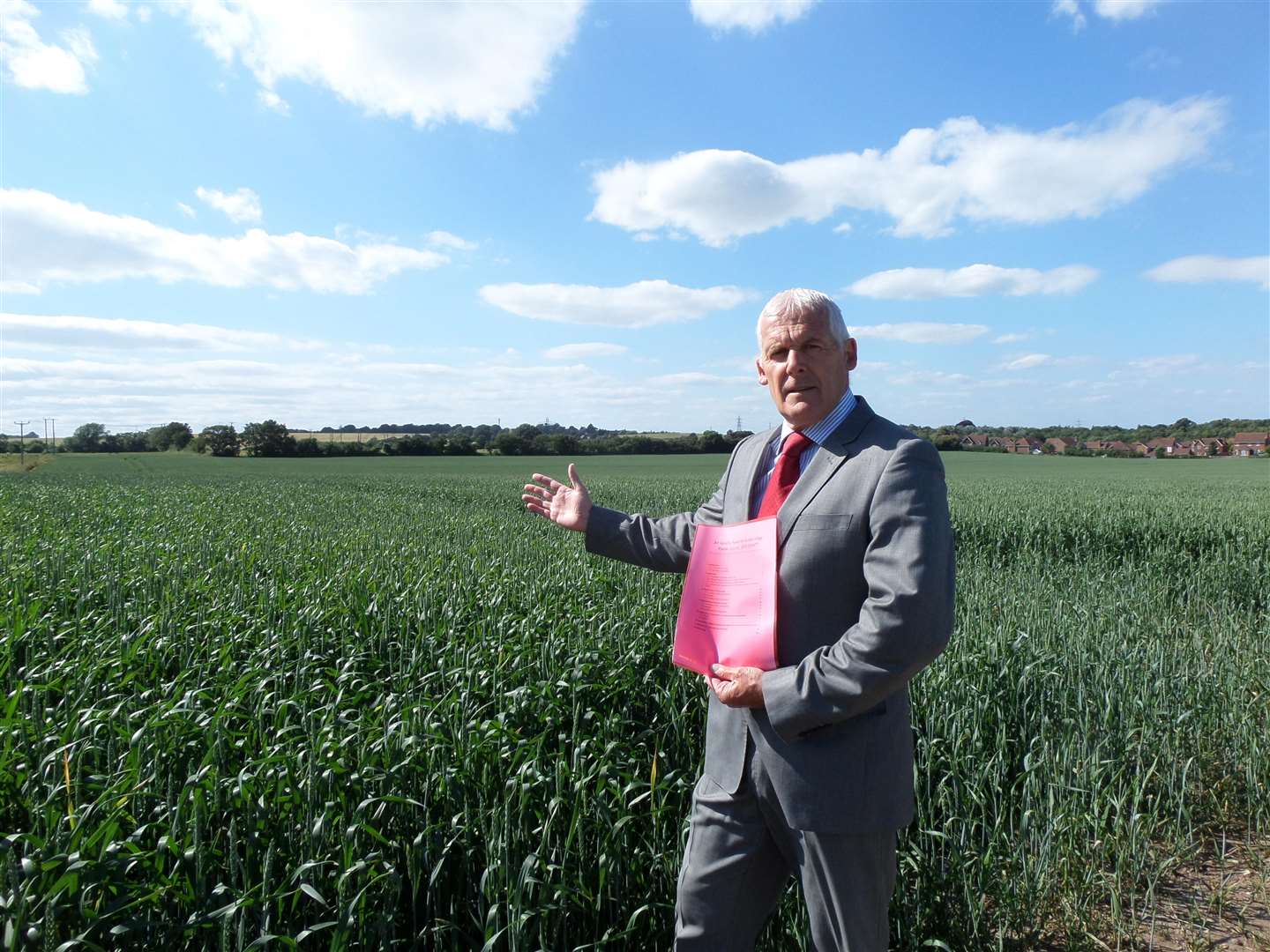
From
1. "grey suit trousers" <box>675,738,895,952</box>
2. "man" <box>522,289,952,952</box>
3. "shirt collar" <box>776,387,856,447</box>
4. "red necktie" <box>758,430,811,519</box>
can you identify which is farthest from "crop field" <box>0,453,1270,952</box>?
"shirt collar" <box>776,387,856,447</box>

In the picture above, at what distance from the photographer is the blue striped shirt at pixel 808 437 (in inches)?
79.7

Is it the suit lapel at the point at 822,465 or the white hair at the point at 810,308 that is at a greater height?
the white hair at the point at 810,308

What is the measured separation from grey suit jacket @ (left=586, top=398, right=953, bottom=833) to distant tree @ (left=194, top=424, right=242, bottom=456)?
302 ft

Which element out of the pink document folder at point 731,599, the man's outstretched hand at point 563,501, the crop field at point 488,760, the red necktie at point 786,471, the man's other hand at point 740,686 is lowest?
the crop field at point 488,760

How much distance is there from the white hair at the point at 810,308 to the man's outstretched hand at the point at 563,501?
933 mm

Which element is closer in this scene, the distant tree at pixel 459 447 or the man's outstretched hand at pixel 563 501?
the man's outstretched hand at pixel 563 501

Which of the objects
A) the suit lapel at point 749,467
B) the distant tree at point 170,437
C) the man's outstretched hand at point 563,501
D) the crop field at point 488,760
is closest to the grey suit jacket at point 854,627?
the suit lapel at point 749,467

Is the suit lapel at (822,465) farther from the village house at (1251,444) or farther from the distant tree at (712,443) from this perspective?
the village house at (1251,444)

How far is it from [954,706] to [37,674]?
19.2ft

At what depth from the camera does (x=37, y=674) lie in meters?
4.79

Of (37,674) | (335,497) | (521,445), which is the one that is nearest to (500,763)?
(37,674)

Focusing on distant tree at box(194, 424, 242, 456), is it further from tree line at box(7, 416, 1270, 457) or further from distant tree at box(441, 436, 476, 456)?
distant tree at box(441, 436, 476, 456)

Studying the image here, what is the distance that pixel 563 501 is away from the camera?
274 cm

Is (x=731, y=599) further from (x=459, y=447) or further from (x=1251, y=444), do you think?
(x=1251, y=444)
